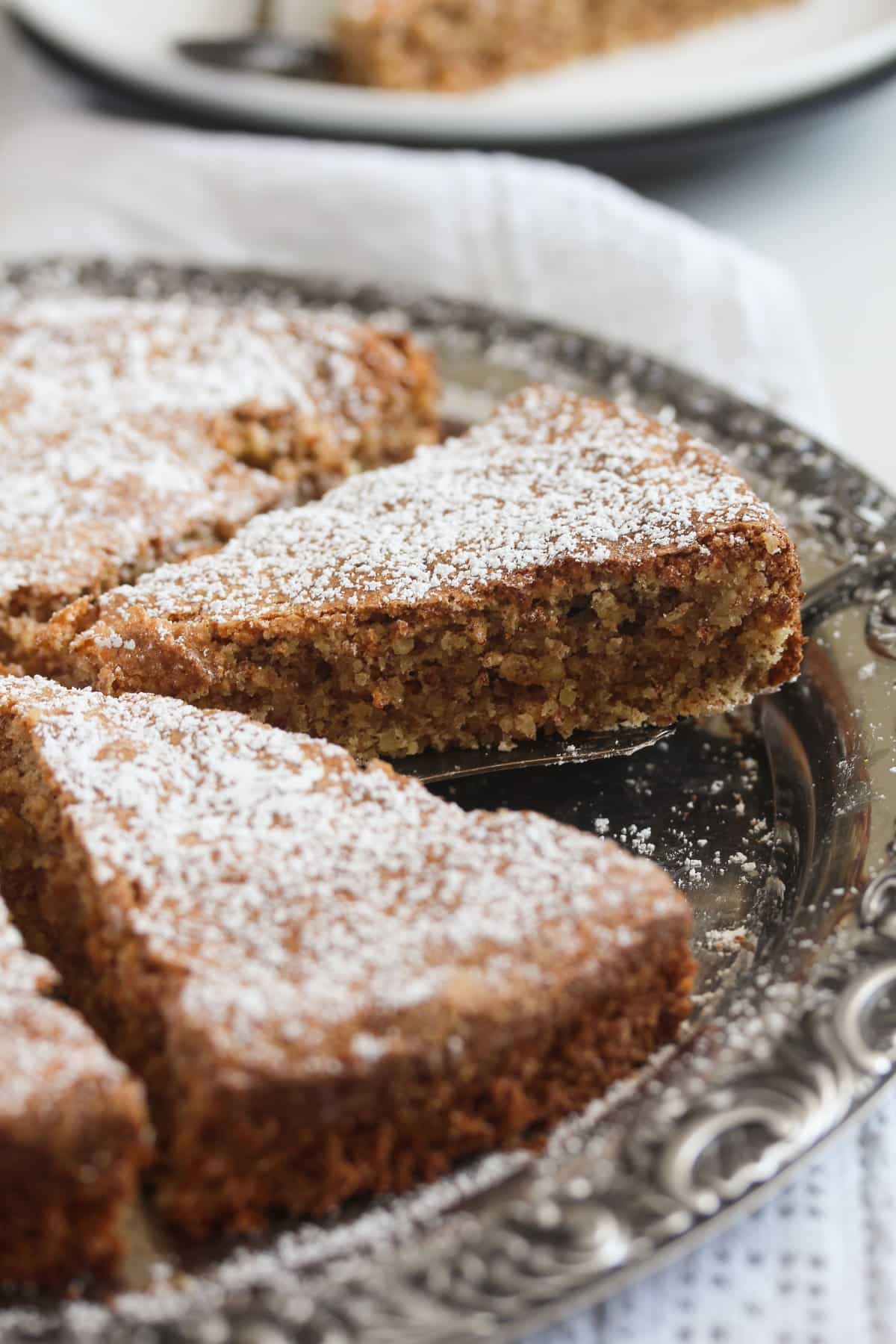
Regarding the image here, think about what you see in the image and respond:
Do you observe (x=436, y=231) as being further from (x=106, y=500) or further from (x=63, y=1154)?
(x=63, y=1154)

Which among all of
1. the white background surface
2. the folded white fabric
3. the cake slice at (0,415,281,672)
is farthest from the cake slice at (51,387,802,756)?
the white background surface

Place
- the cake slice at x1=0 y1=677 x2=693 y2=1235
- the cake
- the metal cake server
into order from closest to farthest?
1. the cake slice at x1=0 y1=677 x2=693 y2=1235
2. the metal cake server
3. the cake

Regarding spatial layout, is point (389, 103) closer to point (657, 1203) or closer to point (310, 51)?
point (310, 51)

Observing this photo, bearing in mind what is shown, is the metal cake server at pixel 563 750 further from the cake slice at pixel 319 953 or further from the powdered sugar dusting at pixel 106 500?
the powdered sugar dusting at pixel 106 500

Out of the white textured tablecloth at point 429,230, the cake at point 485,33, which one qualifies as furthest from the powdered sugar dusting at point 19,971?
the cake at point 485,33

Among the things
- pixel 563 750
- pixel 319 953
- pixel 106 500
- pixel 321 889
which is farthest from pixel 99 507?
pixel 319 953

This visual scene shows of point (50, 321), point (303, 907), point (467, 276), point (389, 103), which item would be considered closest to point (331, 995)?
point (303, 907)

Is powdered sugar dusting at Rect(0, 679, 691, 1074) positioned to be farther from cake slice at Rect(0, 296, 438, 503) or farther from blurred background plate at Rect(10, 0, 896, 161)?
blurred background plate at Rect(10, 0, 896, 161)
